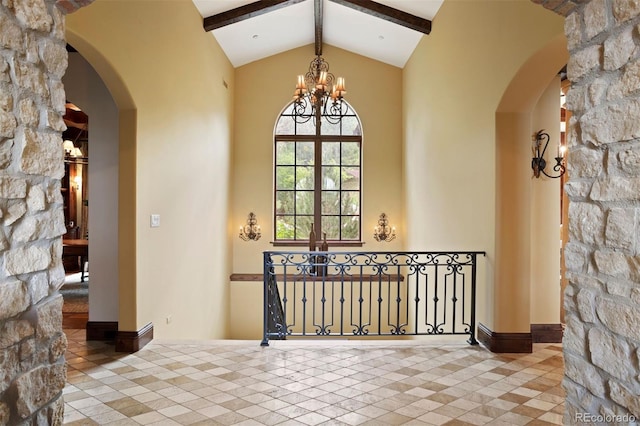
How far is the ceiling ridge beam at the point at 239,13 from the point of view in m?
5.97

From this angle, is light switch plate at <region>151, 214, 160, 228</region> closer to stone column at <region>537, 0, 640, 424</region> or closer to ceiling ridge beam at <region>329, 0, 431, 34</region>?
stone column at <region>537, 0, 640, 424</region>

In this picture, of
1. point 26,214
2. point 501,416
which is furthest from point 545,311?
point 26,214

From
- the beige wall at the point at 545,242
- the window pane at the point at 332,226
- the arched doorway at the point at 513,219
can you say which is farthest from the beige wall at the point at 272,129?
the arched doorway at the point at 513,219

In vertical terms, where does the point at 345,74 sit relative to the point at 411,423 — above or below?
above

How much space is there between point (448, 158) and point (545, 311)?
77.9 inches

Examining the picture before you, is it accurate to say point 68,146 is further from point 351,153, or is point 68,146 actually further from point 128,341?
point 128,341

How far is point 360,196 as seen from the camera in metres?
8.55

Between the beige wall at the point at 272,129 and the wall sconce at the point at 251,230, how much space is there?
0.08 m

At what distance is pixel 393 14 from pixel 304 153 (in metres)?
3.20

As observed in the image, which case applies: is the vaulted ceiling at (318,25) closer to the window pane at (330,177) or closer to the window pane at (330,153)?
the window pane at (330,153)

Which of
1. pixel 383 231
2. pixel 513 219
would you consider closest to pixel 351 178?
pixel 383 231

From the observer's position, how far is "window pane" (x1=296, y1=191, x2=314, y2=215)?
8.59 meters

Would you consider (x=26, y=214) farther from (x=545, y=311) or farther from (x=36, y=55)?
(x=545, y=311)

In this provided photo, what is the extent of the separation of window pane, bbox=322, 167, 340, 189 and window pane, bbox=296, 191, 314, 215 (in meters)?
0.34
